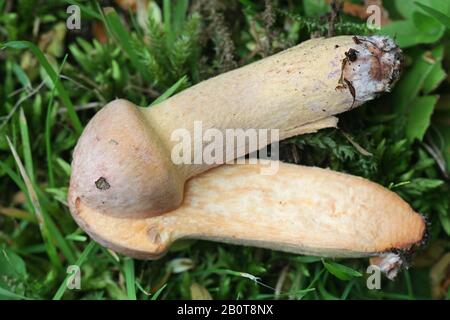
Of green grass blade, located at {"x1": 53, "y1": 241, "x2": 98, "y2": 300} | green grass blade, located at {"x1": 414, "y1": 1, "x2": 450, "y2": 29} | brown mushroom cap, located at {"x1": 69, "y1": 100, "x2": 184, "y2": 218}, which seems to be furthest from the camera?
green grass blade, located at {"x1": 53, "y1": 241, "x2": 98, "y2": 300}

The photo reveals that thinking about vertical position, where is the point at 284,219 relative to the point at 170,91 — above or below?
below

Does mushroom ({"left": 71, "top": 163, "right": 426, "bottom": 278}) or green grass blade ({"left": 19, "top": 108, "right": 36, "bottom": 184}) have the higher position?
green grass blade ({"left": 19, "top": 108, "right": 36, "bottom": 184})

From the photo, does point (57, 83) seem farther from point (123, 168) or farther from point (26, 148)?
point (123, 168)

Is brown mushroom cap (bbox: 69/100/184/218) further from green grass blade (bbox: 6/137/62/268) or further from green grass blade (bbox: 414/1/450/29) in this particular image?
green grass blade (bbox: 414/1/450/29)

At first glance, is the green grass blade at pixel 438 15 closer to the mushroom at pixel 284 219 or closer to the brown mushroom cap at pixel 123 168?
the mushroom at pixel 284 219

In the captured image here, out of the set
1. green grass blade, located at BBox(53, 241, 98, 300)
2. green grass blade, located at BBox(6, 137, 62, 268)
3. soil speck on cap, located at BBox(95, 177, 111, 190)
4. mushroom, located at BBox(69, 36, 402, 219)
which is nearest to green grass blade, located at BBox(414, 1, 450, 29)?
mushroom, located at BBox(69, 36, 402, 219)

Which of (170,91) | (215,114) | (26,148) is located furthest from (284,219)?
(26,148)
